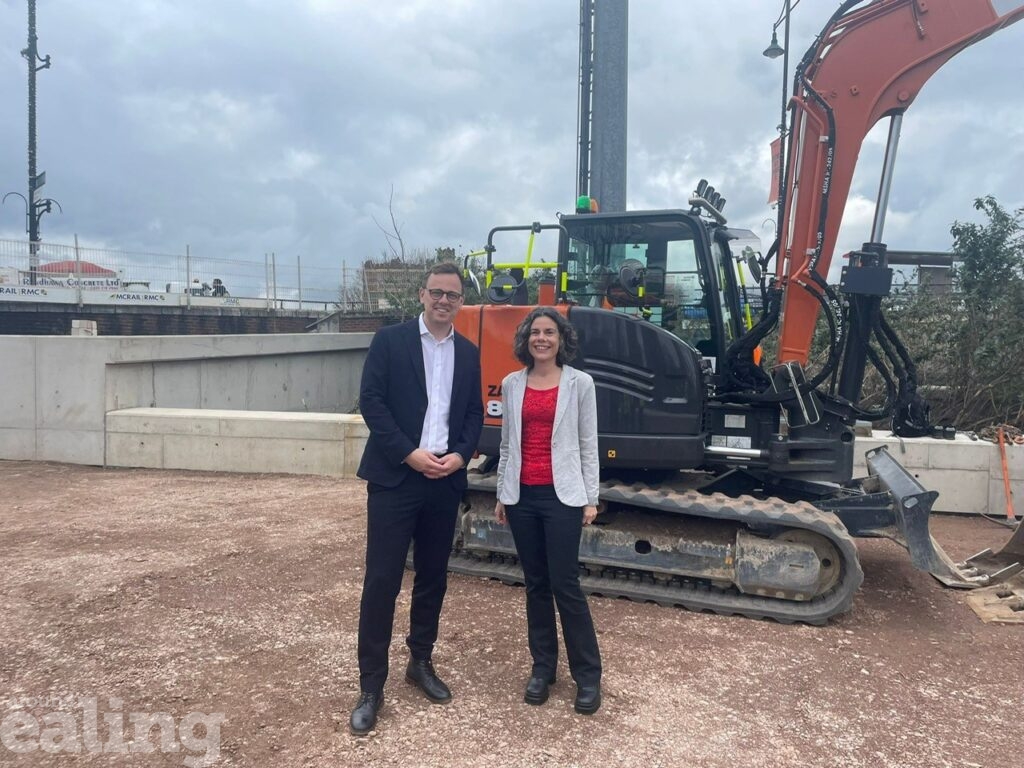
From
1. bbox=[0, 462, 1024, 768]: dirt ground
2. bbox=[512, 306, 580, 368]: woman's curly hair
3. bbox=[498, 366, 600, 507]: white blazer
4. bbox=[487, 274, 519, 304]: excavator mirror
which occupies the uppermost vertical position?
bbox=[487, 274, 519, 304]: excavator mirror

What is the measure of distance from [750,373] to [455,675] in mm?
2858

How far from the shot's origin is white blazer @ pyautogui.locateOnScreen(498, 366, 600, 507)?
320 centimetres

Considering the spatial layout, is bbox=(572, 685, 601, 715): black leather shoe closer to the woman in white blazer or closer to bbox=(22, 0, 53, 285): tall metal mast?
the woman in white blazer

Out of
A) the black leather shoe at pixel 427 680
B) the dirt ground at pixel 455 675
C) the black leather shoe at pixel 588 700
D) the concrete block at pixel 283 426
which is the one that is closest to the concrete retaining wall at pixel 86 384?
the concrete block at pixel 283 426

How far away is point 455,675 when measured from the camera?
365 cm

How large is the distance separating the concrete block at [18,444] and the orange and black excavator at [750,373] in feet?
22.3

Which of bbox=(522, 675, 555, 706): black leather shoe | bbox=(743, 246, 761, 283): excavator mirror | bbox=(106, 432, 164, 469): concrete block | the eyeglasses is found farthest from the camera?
bbox=(106, 432, 164, 469): concrete block

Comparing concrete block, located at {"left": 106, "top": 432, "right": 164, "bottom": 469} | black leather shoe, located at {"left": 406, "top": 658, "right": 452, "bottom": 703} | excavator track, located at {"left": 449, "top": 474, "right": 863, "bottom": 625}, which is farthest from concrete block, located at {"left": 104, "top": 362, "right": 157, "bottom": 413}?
black leather shoe, located at {"left": 406, "top": 658, "right": 452, "bottom": 703}

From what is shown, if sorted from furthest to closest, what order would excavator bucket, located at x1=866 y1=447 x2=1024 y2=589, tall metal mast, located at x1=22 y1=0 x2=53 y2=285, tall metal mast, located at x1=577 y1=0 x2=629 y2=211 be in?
tall metal mast, located at x1=22 y1=0 x2=53 y2=285 < tall metal mast, located at x1=577 y1=0 x2=629 y2=211 < excavator bucket, located at x1=866 y1=447 x2=1024 y2=589

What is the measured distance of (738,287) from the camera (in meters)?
5.36

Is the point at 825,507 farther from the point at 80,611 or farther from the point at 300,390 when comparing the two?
the point at 300,390

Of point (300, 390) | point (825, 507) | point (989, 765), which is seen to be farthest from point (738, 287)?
point (300, 390)

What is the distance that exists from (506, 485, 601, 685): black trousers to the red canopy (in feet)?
46.8

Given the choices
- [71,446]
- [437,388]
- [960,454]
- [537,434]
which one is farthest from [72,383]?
[960,454]
